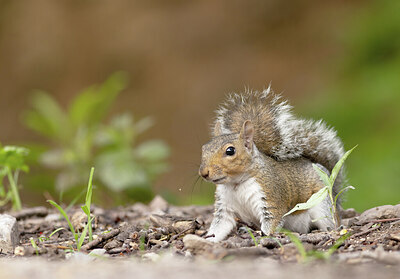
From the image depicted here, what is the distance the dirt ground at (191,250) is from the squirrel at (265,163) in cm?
18

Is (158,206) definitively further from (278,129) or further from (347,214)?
(347,214)

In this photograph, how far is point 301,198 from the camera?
3971 millimetres

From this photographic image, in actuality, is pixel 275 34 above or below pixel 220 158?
above

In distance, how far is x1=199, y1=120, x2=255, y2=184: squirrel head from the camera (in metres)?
3.65

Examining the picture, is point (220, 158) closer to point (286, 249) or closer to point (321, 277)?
point (286, 249)

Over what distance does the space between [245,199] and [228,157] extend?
11.9 inches

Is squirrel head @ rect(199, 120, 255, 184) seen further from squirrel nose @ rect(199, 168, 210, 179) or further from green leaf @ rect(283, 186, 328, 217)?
green leaf @ rect(283, 186, 328, 217)

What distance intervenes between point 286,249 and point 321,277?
2.18 feet

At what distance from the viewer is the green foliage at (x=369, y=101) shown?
8.02 metres

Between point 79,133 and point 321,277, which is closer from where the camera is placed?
point 321,277

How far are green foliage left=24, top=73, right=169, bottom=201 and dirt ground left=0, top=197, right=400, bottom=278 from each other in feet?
3.65

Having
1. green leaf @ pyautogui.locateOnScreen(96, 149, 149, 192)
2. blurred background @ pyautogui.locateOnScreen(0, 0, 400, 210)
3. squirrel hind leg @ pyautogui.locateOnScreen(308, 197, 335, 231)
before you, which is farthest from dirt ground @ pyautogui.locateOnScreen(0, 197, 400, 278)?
blurred background @ pyautogui.locateOnScreen(0, 0, 400, 210)

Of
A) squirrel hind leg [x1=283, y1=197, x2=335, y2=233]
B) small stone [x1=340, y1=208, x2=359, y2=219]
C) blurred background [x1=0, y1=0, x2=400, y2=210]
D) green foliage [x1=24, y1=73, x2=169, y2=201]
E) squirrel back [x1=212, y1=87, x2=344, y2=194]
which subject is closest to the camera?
squirrel hind leg [x1=283, y1=197, x2=335, y2=233]

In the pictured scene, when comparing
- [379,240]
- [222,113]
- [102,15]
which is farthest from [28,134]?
[379,240]
